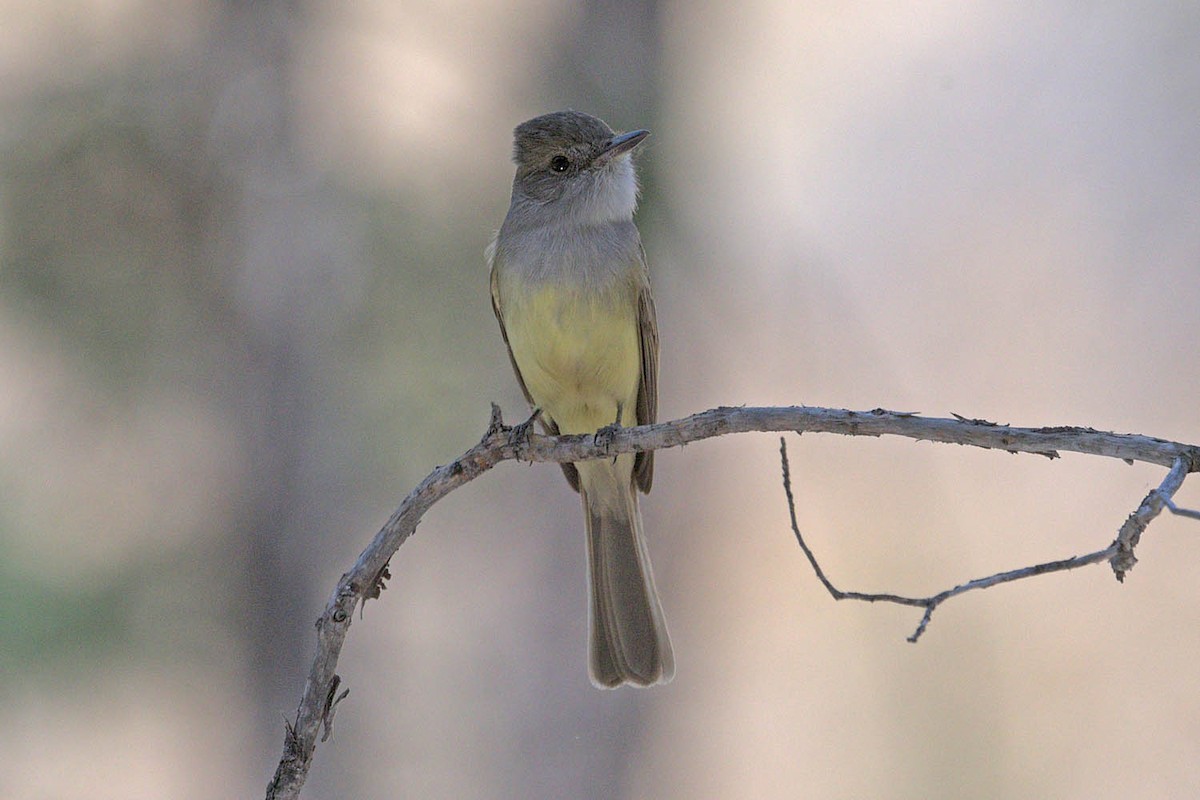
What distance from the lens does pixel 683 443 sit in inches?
123

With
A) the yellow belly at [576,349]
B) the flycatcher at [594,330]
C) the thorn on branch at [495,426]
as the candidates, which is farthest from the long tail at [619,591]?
the thorn on branch at [495,426]

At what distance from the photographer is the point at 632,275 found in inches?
183

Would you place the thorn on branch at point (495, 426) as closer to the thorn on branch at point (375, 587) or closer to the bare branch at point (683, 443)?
the bare branch at point (683, 443)

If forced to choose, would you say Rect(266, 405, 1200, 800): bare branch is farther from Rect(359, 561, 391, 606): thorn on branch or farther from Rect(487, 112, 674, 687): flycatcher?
Rect(487, 112, 674, 687): flycatcher

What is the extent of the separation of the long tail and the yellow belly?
471 mm

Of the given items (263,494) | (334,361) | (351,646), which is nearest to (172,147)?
(334,361)

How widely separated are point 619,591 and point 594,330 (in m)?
1.12

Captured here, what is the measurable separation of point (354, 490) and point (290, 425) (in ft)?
2.00

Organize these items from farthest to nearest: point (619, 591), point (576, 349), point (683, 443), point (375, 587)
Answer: point (619, 591)
point (576, 349)
point (683, 443)
point (375, 587)

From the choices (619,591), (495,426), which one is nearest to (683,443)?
(495,426)

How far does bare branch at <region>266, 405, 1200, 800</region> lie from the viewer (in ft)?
8.17

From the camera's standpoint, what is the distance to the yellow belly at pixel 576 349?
4.41 m

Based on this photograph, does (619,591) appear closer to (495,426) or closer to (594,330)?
(594,330)

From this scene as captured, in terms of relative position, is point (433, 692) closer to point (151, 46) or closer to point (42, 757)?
point (42, 757)
